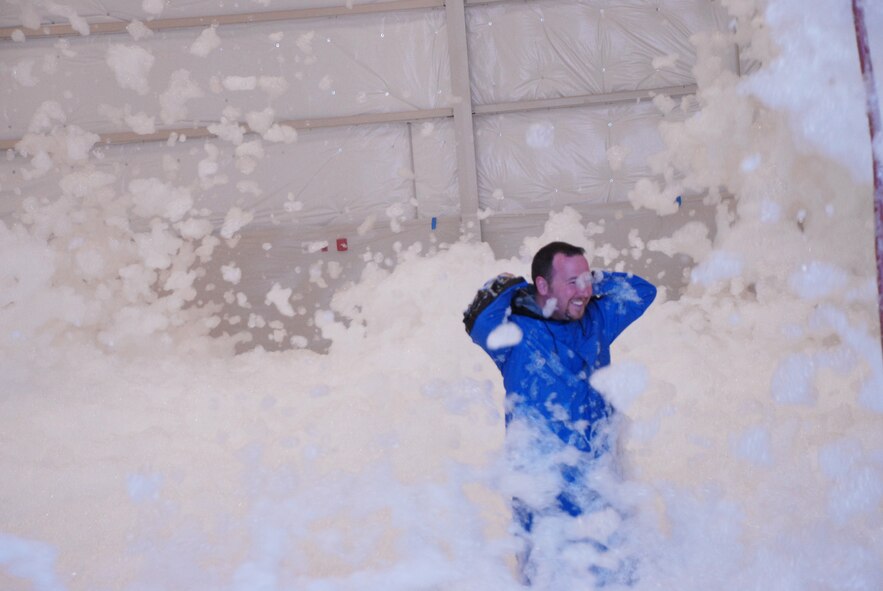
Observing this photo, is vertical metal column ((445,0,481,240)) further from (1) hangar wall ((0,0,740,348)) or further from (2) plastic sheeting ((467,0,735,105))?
(2) plastic sheeting ((467,0,735,105))

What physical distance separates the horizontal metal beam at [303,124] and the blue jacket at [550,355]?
3658 millimetres

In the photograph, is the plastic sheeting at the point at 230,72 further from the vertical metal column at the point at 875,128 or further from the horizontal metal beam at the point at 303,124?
the vertical metal column at the point at 875,128

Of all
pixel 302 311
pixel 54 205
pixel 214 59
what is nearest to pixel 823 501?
pixel 302 311

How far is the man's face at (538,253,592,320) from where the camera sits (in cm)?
197

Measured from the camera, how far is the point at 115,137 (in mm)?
5555

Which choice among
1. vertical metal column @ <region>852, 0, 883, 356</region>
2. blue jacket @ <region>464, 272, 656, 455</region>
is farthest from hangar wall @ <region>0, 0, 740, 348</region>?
vertical metal column @ <region>852, 0, 883, 356</region>

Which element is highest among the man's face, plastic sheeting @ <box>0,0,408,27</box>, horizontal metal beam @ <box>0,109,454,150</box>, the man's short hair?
plastic sheeting @ <box>0,0,408,27</box>

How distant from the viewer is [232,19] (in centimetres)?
548

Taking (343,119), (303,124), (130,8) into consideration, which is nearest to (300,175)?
(303,124)

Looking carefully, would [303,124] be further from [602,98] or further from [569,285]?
[569,285]

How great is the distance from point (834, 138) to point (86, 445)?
12.9 feet

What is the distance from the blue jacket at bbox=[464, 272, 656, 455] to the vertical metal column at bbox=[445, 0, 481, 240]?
11.3 feet

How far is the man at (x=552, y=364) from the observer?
1.92 m

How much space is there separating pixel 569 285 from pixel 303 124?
3968 millimetres
